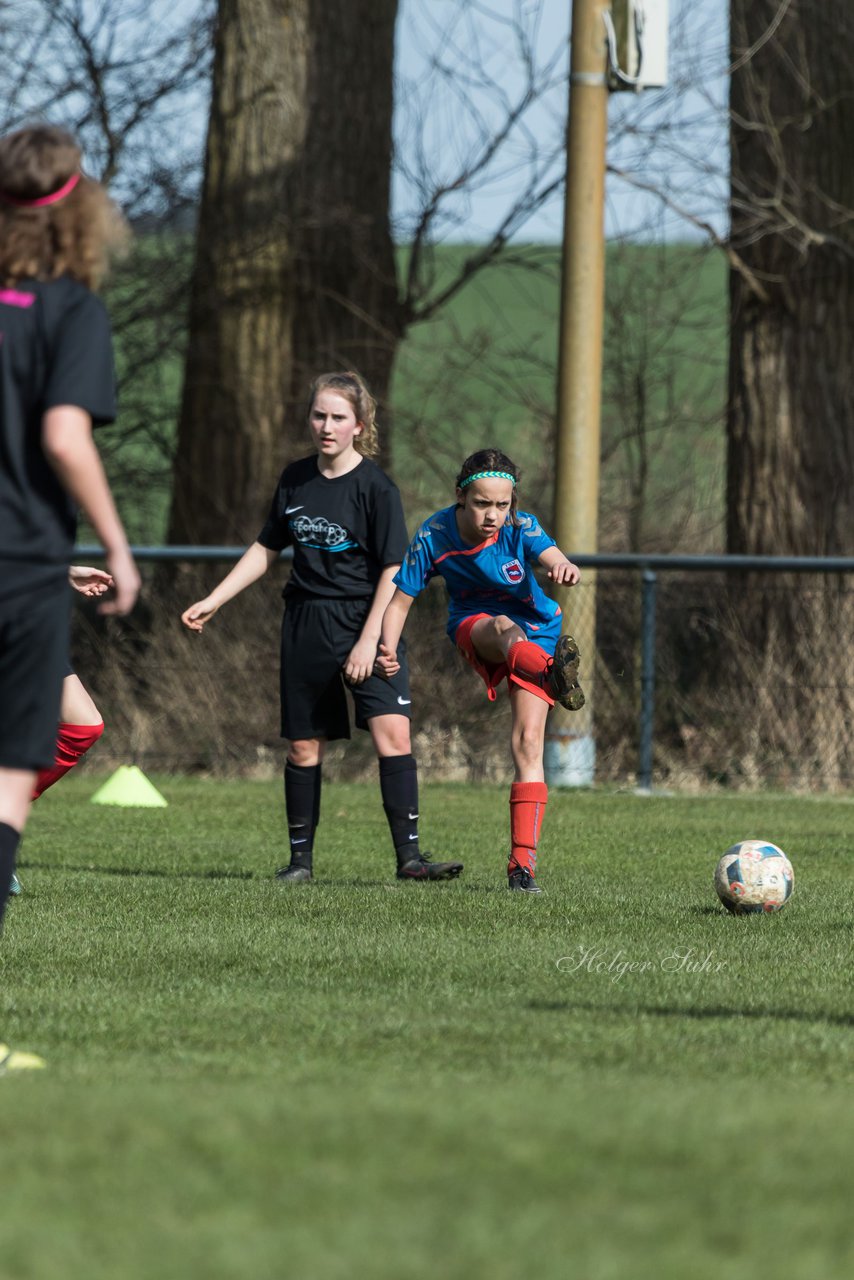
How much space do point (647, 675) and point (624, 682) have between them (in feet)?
1.28

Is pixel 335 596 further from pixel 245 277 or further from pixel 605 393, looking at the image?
pixel 245 277

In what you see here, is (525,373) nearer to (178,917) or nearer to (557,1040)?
(178,917)

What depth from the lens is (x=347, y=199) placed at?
54.6 ft

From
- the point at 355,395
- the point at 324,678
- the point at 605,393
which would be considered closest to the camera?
the point at 355,395

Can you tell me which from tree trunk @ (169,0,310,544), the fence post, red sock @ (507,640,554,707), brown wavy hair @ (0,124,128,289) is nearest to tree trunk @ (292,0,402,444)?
tree trunk @ (169,0,310,544)

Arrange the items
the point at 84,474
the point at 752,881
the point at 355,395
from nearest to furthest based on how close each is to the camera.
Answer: the point at 84,474 < the point at 752,881 < the point at 355,395

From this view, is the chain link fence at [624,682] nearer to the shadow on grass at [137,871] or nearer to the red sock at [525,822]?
the shadow on grass at [137,871]

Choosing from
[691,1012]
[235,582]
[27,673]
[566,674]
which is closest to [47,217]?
[27,673]

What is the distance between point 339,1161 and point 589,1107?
0.60 meters

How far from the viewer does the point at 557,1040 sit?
4.74m

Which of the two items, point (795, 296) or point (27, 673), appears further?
point (795, 296)

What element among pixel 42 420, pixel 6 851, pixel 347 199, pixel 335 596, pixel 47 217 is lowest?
pixel 6 851

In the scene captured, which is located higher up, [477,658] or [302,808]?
[477,658]

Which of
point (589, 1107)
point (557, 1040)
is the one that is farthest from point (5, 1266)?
point (557, 1040)
